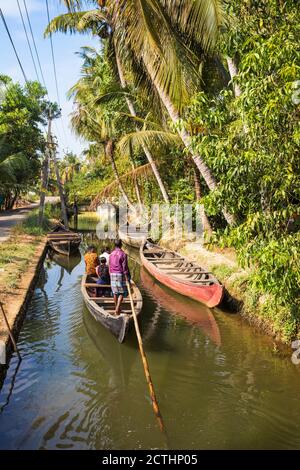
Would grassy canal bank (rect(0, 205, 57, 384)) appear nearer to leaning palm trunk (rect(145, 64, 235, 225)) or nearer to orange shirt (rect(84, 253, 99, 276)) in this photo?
orange shirt (rect(84, 253, 99, 276))

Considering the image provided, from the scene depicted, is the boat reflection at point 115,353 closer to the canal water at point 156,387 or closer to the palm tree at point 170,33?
the canal water at point 156,387

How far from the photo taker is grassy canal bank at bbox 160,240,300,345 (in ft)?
27.4

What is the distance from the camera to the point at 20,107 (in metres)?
27.4

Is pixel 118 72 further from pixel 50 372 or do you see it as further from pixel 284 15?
pixel 50 372

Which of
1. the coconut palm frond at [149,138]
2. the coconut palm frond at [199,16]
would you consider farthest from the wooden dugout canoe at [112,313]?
the coconut palm frond at [199,16]

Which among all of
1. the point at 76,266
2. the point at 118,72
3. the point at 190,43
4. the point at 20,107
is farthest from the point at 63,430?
the point at 20,107

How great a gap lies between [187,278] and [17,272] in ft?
17.1

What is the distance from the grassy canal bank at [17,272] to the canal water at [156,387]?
60cm

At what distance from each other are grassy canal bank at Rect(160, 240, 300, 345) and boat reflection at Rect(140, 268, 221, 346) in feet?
2.59

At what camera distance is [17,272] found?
1211 cm

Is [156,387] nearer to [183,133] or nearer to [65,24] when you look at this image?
[183,133]

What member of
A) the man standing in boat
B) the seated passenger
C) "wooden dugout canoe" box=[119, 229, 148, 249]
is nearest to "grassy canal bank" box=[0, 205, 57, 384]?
the seated passenger

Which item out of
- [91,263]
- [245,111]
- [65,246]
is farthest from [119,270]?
[65,246]
